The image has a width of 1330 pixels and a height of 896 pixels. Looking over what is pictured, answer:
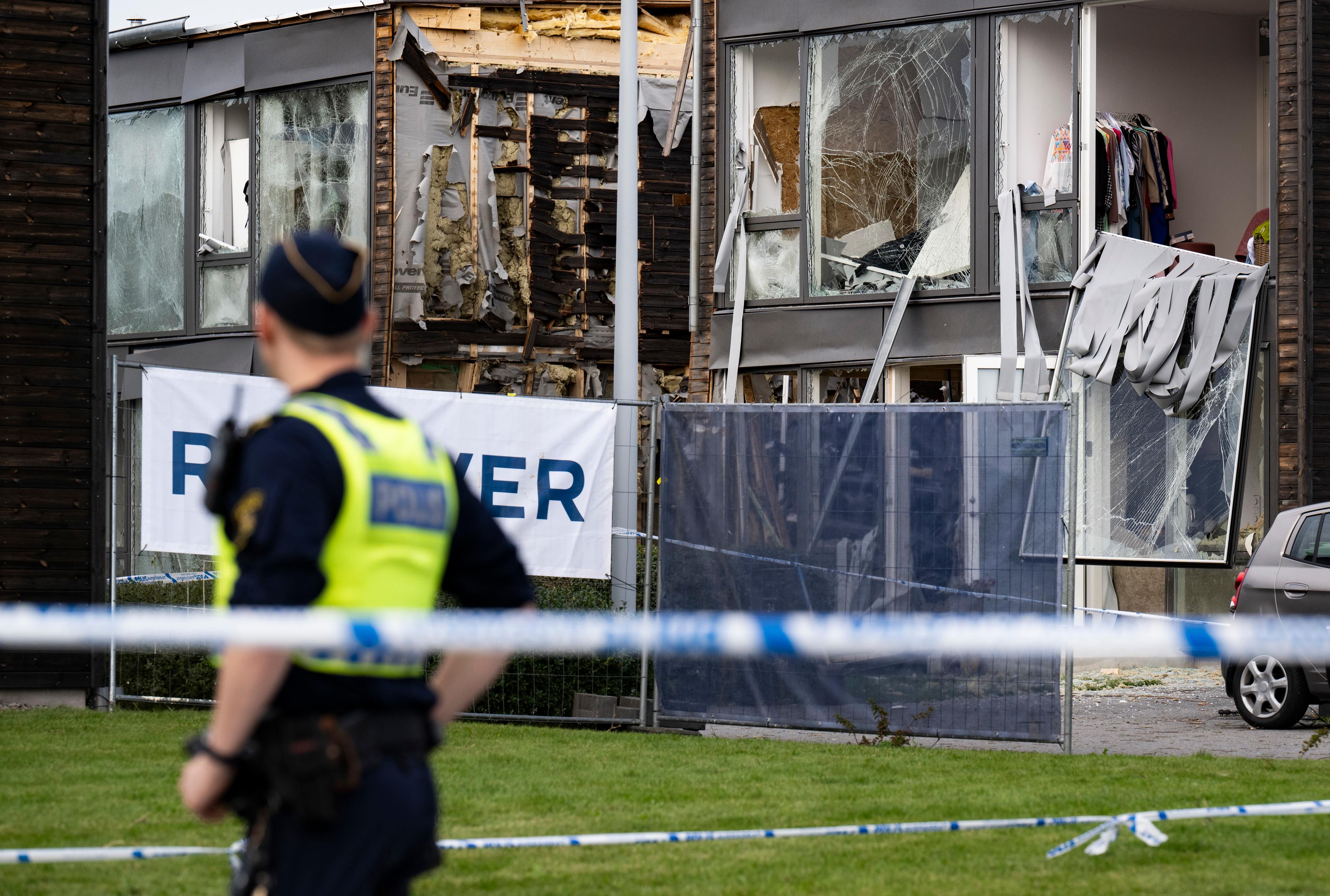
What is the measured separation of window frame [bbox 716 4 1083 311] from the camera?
1655 cm

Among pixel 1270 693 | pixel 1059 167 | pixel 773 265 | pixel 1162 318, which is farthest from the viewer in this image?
pixel 773 265

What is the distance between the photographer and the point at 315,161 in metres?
21.7

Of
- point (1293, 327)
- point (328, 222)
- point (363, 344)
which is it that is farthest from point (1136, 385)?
point (363, 344)

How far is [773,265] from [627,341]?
5.18 meters

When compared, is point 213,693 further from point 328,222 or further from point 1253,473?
point 328,222

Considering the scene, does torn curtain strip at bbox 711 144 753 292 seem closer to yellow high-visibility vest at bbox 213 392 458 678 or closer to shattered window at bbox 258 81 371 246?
shattered window at bbox 258 81 371 246

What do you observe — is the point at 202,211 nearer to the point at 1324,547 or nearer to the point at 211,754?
the point at 1324,547

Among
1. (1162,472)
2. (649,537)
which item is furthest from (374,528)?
(1162,472)

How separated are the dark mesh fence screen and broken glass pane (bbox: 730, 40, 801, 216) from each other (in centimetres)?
776

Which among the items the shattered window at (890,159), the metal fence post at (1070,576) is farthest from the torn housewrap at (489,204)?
the metal fence post at (1070,576)

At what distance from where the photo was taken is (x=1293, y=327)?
15.1m

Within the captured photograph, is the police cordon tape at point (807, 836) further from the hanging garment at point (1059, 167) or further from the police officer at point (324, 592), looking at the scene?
the hanging garment at point (1059, 167)

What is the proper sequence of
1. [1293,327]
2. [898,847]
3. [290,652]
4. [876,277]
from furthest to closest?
1. [876,277]
2. [1293,327]
3. [898,847]
4. [290,652]

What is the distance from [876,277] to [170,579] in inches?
335
